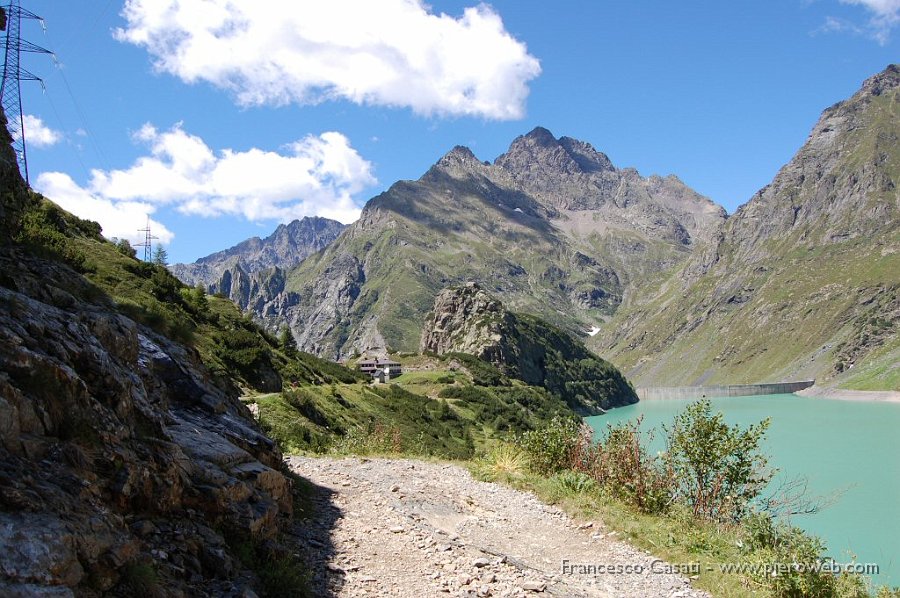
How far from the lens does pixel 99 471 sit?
6.23m

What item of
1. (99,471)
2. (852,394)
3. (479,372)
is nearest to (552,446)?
(99,471)

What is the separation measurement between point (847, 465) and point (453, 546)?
247ft

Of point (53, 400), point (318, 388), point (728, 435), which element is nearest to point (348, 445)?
point (728, 435)

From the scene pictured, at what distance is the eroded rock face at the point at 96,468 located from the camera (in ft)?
16.1

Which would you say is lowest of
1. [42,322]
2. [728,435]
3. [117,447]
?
[117,447]

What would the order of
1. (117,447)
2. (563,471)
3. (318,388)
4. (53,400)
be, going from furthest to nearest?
(318,388) → (563,471) → (117,447) → (53,400)

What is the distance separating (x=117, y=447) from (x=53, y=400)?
92 cm

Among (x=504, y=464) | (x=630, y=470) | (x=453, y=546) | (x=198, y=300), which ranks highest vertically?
(x=198, y=300)

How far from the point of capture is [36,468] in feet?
17.7

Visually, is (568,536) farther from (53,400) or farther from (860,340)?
(860,340)

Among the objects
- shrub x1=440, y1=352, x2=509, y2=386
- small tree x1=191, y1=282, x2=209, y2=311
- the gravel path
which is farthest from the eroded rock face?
shrub x1=440, y1=352, x2=509, y2=386

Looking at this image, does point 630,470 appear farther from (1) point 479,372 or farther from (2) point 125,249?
(1) point 479,372

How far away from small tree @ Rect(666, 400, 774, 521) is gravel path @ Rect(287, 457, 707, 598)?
3564 mm

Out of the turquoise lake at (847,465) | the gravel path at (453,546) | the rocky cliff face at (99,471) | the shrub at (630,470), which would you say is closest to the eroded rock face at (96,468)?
the rocky cliff face at (99,471)
